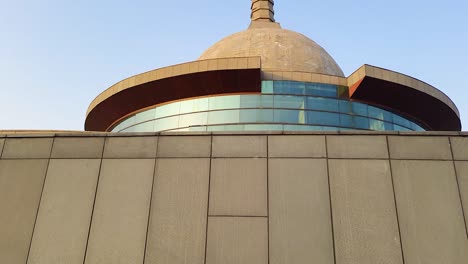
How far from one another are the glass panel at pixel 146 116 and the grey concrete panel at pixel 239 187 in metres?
17.0

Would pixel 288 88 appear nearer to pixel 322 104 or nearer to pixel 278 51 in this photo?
pixel 322 104

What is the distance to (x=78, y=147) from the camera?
383 inches

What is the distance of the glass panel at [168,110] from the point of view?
80.3ft

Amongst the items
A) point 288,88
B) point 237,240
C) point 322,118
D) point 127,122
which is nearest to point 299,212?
point 237,240

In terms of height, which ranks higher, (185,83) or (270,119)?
(185,83)

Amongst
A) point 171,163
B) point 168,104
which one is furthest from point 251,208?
point 168,104

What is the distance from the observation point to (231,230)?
27.5 feet

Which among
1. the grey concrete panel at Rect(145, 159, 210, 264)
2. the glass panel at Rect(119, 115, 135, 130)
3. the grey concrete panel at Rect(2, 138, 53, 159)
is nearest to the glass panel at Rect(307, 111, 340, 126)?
the glass panel at Rect(119, 115, 135, 130)

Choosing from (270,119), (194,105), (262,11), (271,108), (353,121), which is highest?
(262,11)

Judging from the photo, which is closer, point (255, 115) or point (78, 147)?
point (78, 147)

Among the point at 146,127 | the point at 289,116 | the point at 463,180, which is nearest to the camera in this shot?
the point at 463,180

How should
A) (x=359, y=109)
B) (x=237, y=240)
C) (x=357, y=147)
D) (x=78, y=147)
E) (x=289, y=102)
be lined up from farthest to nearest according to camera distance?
1. (x=359, y=109)
2. (x=289, y=102)
3. (x=78, y=147)
4. (x=357, y=147)
5. (x=237, y=240)

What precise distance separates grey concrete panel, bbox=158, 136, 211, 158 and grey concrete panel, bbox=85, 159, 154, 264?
485 millimetres

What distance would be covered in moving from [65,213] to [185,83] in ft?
51.6
